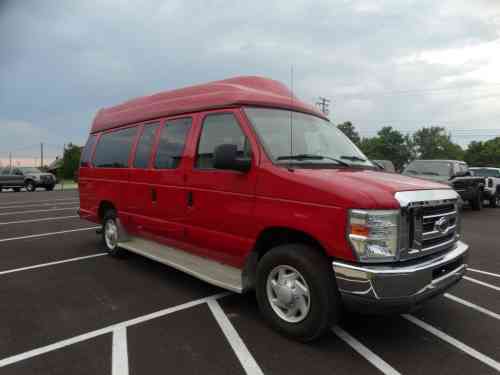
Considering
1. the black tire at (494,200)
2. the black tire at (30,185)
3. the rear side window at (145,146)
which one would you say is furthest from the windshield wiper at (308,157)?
the black tire at (30,185)

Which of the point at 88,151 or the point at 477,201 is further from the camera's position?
the point at 477,201

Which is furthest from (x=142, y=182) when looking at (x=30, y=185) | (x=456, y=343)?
(x=30, y=185)

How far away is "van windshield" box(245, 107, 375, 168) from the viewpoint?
3.64 m

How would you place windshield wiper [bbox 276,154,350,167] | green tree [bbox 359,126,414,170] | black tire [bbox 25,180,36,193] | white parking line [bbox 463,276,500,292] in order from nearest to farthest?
windshield wiper [bbox 276,154,350,167], white parking line [bbox 463,276,500,292], black tire [bbox 25,180,36,193], green tree [bbox 359,126,414,170]

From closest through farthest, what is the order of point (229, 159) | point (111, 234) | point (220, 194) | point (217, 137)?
1. point (229, 159)
2. point (220, 194)
3. point (217, 137)
4. point (111, 234)

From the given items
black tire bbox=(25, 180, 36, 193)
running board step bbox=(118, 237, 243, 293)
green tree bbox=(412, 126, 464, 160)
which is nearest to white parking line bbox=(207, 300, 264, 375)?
running board step bbox=(118, 237, 243, 293)

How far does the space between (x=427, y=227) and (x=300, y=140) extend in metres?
1.54

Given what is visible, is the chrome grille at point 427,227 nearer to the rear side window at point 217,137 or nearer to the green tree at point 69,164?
the rear side window at point 217,137

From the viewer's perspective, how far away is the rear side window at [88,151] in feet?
22.5

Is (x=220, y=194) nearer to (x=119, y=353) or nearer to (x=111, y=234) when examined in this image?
(x=119, y=353)

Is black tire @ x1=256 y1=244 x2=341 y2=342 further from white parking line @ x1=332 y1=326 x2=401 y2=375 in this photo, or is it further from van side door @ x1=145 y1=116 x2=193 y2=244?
van side door @ x1=145 y1=116 x2=193 y2=244

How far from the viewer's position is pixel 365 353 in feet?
10.1

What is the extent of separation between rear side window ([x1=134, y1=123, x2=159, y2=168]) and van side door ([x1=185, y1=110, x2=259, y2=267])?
3.58ft

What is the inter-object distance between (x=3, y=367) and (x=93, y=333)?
29.2 inches
